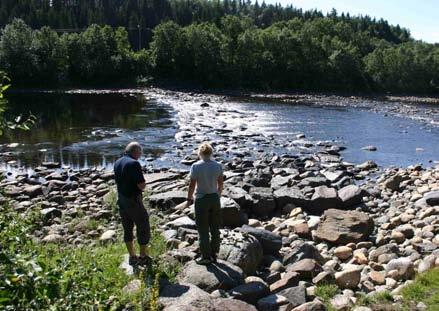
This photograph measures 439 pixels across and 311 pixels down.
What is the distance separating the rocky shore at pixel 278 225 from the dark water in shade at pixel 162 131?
138 inches

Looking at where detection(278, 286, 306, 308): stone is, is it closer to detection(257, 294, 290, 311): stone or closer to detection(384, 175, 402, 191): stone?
detection(257, 294, 290, 311): stone

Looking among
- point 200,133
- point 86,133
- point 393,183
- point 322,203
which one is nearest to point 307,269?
point 322,203

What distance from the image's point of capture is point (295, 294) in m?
10.3

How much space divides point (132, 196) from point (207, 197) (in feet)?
5.16

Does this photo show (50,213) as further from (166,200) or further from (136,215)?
(136,215)

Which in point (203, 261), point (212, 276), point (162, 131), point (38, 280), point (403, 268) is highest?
point (38, 280)

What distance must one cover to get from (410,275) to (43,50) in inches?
3840

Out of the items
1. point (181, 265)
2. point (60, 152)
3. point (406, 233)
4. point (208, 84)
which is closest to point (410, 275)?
point (406, 233)

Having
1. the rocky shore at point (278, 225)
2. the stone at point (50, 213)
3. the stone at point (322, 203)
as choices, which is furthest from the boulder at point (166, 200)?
the stone at point (322, 203)

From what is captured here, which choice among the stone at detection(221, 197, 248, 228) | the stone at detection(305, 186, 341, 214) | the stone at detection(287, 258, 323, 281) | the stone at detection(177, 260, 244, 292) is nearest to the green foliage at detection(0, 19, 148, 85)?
the stone at detection(305, 186, 341, 214)

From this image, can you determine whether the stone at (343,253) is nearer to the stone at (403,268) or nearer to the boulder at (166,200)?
the stone at (403,268)

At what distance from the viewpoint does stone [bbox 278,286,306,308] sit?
33.1 ft

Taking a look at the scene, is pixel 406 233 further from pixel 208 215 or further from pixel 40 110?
pixel 40 110

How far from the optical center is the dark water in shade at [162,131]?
1268 inches
